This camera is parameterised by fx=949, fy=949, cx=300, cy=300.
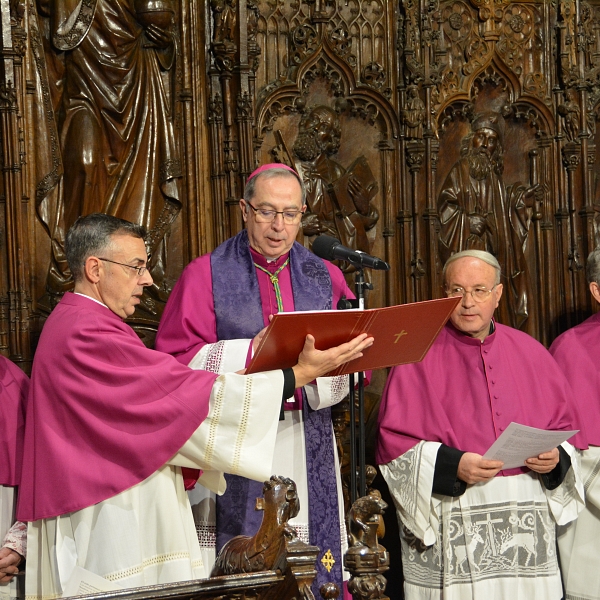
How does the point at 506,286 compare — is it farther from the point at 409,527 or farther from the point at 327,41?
the point at 409,527

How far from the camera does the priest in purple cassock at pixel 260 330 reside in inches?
162

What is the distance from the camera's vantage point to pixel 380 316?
136 inches

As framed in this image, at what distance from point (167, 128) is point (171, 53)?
1.52 feet

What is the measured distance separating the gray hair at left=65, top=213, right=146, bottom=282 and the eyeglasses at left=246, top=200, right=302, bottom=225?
2.70 ft

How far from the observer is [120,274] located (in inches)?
137

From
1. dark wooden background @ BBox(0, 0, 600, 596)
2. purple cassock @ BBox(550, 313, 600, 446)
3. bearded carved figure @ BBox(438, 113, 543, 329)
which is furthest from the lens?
bearded carved figure @ BBox(438, 113, 543, 329)

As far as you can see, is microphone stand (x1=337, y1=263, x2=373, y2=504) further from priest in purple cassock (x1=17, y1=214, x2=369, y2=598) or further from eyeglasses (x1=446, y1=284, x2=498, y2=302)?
eyeglasses (x1=446, y1=284, x2=498, y2=302)

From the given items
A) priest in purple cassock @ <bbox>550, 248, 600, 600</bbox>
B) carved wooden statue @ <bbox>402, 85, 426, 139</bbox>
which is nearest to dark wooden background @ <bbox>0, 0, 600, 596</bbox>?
carved wooden statue @ <bbox>402, 85, 426, 139</bbox>

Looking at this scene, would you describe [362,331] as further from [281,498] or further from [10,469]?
[10,469]

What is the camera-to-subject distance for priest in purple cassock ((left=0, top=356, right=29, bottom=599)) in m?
3.71

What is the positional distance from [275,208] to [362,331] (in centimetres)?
90

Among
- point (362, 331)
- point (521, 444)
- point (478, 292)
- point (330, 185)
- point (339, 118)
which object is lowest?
point (521, 444)

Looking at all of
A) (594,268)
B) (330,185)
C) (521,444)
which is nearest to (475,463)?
(521,444)

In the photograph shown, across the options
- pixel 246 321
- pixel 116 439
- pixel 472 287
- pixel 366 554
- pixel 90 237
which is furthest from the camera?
pixel 472 287
